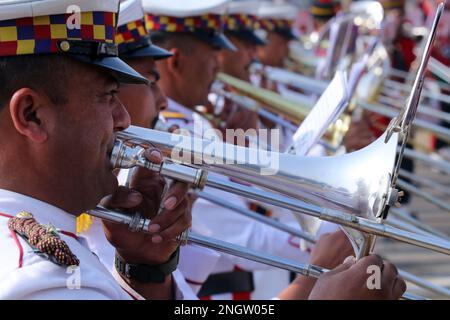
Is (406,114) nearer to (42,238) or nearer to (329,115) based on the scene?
(329,115)

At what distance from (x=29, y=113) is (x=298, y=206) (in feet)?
2.13

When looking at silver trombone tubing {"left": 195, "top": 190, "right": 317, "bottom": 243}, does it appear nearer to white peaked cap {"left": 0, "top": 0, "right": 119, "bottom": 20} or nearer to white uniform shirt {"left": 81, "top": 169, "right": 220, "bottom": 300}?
white uniform shirt {"left": 81, "top": 169, "right": 220, "bottom": 300}

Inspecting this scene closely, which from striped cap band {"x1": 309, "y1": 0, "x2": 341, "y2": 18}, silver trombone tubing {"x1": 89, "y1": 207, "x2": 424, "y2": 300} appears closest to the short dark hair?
silver trombone tubing {"x1": 89, "y1": 207, "x2": 424, "y2": 300}

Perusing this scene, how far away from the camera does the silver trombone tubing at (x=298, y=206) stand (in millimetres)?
1903

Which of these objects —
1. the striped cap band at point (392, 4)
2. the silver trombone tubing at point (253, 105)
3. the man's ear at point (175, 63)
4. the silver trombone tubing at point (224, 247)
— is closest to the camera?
the silver trombone tubing at point (224, 247)

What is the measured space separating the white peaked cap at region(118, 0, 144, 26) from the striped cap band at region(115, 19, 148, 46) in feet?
0.07

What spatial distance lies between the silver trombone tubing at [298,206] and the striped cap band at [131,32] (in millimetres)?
877

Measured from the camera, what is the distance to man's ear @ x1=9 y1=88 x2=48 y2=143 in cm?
169

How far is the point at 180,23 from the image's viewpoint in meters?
3.82

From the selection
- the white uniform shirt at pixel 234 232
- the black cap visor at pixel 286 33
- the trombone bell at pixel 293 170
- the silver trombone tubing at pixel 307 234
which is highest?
the black cap visor at pixel 286 33

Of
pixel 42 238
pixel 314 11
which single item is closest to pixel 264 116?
pixel 42 238

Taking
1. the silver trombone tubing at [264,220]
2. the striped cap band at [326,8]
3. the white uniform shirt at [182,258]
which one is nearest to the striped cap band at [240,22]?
the silver trombone tubing at [264,220]

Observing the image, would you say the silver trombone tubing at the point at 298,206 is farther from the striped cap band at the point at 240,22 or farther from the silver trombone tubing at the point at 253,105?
the striped cap band at the point at 240,22
